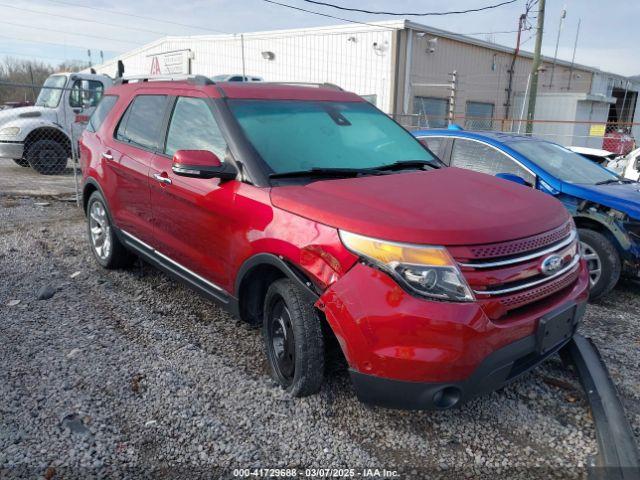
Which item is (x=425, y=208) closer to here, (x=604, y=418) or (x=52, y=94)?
(x=604, y=418)

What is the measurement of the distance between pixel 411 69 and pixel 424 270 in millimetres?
17046

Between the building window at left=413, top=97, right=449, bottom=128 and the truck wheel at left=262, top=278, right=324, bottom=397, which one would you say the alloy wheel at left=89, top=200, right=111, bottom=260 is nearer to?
the truck wheel at left=262, top=278, right=324, bottom=397

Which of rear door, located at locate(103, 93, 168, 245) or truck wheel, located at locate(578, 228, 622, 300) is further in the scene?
truck wheel, located at locate(578, 228, 622, 300)

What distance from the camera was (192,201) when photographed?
136 inches

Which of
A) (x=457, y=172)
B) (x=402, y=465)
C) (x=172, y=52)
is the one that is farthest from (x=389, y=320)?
(x=172, y=52)

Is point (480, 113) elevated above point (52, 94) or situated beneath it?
situated beneath

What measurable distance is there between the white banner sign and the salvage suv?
72.6 feet

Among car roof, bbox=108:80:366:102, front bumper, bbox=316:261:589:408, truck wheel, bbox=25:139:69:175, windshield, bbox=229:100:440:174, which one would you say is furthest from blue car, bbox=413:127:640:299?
truck wheel, bbox=25:139:69:175

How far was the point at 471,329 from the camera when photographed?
2248 mm

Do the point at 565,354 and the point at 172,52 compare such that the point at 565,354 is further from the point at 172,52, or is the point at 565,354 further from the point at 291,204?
the point at 172,52

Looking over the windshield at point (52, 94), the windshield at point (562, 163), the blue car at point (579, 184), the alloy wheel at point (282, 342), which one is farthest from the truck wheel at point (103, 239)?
the windshield at point (52, 94)

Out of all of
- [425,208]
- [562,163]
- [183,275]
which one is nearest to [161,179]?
[183,275]

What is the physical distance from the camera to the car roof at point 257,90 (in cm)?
353

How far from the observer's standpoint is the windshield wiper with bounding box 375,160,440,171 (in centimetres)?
340
